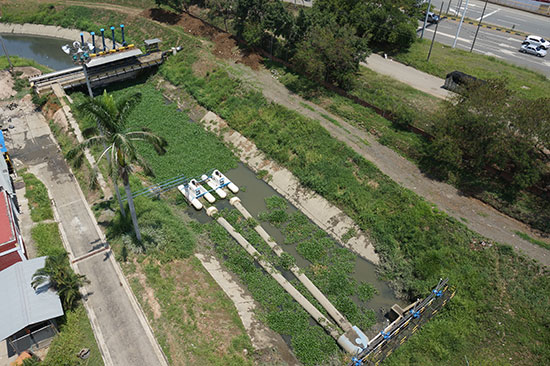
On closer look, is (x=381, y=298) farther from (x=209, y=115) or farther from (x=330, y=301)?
(x=209, y=115)

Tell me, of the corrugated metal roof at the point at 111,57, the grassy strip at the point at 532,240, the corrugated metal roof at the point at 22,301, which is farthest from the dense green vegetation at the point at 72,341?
the corrugated metal roof at the point at 111,57

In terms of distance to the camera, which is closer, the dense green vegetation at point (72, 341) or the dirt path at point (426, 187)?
the dense green vegetation at point (72, 341)

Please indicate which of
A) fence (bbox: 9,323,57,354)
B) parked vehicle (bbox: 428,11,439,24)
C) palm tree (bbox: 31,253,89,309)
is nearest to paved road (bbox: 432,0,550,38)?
parked vehicle (bbox: 428,11,439,24)

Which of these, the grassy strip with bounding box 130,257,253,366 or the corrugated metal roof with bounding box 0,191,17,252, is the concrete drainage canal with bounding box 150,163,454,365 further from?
the corrugated metal roof with bounding box 0,191,17,252

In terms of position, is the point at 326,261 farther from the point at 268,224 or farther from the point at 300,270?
the point at 268,224

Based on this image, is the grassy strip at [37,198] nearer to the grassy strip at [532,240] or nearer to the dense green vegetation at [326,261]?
the dense green vegetation at [326,261]

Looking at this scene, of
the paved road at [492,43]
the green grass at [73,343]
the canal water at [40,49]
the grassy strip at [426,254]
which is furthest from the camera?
the canal water at [40,49]
